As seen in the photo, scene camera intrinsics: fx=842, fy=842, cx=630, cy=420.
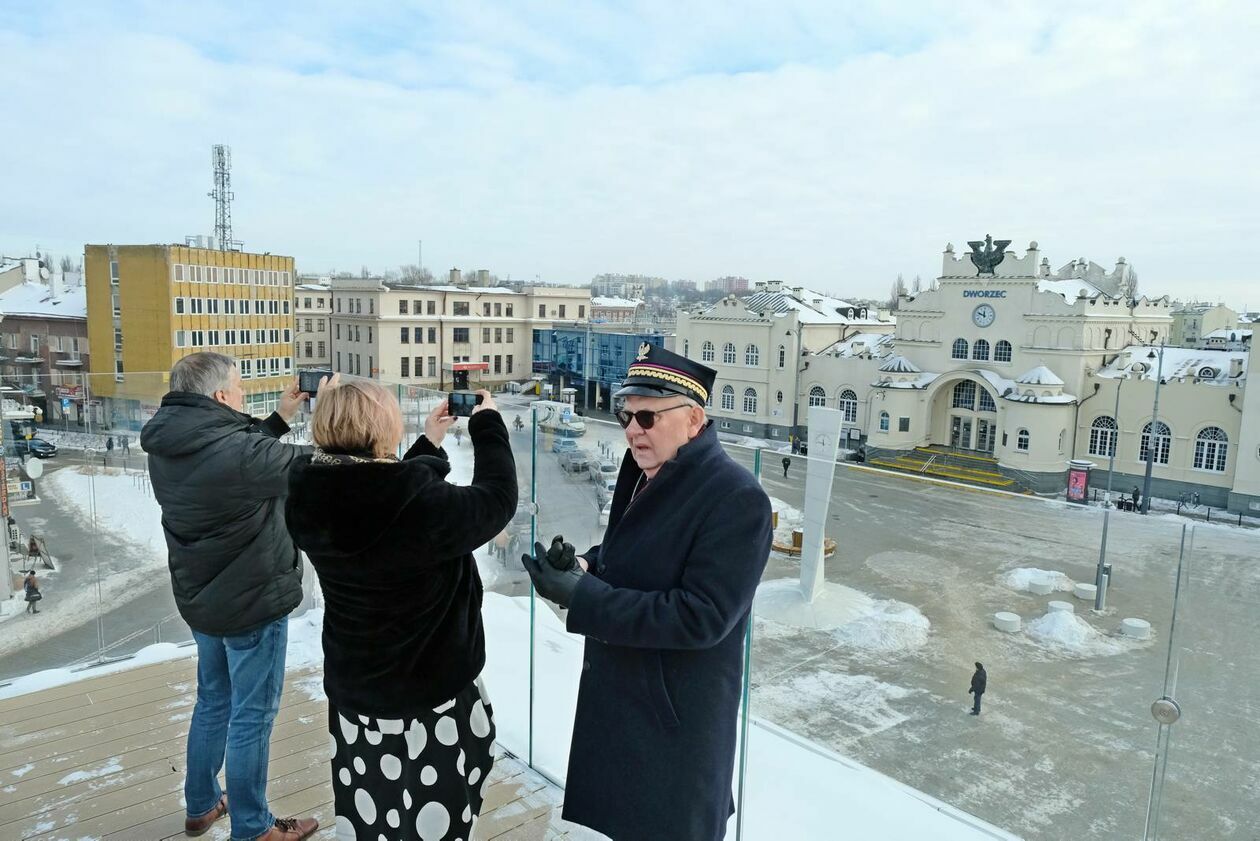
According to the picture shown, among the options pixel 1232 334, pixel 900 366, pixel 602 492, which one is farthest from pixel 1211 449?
pixel 602 492

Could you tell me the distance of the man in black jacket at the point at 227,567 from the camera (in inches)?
114

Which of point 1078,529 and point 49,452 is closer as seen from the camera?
point 1078,529

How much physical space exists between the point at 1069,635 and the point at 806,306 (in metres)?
35.3

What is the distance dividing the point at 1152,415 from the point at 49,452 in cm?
2965

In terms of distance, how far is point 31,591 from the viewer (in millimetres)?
5824

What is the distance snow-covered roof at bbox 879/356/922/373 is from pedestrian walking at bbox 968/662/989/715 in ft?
98.7

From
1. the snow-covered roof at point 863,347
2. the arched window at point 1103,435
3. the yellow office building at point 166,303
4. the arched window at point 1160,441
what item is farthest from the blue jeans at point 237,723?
the snow-covered roof at point 863,347

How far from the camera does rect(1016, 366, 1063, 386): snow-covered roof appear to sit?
2822 centimetres

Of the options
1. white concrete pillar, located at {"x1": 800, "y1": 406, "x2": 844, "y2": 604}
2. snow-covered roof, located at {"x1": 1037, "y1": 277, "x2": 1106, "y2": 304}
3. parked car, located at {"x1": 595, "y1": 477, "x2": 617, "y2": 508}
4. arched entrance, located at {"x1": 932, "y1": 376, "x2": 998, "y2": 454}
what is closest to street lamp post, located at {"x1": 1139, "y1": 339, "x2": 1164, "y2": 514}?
snow-covered roof, located at {"x1": 1037, "y1": 277, "x2": 1106, "y2": 304}

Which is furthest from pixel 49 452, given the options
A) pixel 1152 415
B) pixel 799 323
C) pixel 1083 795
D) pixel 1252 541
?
pixel 799 323

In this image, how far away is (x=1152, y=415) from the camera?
27.0 meters

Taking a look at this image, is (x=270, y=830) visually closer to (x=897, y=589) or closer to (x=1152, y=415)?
(x=897, y=589)

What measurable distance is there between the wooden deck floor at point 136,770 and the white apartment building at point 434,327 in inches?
1626

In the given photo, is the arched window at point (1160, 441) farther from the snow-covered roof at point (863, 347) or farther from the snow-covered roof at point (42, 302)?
the snow-covered roof at point (42, 302)
